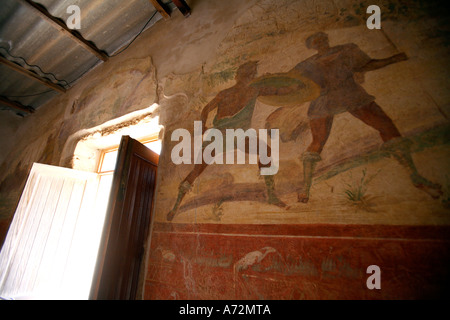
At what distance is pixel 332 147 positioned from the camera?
1629mm

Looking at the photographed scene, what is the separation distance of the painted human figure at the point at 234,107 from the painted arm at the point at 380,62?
0.71m

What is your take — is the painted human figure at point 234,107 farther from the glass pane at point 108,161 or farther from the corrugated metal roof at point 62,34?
the glass pane at point 108,161

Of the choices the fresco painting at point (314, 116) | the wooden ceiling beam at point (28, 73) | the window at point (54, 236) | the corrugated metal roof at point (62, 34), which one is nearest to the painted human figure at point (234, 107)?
the fresco painting at point (314, 116)

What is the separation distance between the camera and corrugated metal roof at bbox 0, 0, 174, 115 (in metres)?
3.75

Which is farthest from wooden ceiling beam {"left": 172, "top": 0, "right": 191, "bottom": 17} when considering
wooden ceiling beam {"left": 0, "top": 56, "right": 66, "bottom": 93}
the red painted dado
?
wooden ceiling beam {"left": 0, "top": 56, "right": 66, "bottom": 93}

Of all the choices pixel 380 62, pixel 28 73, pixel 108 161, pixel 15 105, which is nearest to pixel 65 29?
pixel 28 73

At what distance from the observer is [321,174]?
63.6 inches

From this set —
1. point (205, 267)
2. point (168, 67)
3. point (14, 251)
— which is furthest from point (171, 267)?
point (14, 251)

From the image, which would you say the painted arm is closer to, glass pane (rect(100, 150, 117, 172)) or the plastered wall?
the plastered wall

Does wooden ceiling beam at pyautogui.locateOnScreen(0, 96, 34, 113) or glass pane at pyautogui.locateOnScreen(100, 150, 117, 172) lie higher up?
wooden ceiling beam at pyautogui.locateOnScreen(0, 96, 34, 113)

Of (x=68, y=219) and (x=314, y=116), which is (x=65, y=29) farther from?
(x=314, y=116)

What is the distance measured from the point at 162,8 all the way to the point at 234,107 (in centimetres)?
261

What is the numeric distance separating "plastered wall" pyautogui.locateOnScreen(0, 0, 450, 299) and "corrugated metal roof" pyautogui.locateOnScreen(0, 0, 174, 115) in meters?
2.30

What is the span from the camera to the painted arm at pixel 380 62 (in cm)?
158
